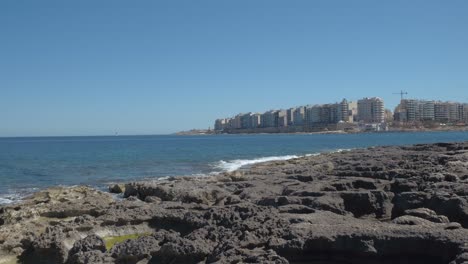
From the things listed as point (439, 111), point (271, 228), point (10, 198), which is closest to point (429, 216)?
point (271, 228)

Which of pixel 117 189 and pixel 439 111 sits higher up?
pixel 439 111

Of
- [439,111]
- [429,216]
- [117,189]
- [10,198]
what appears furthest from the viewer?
[439,111]

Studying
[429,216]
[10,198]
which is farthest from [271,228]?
[10,198]

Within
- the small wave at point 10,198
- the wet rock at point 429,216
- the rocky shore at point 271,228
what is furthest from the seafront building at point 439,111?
the wet rock at point 429,216

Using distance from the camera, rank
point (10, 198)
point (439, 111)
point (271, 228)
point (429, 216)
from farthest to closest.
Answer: point (439, 111), point (10, 198), point (429, 216), point (271, 228)

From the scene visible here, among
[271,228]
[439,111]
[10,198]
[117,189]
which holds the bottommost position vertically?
[10,198]

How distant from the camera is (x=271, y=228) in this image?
31.5 ft

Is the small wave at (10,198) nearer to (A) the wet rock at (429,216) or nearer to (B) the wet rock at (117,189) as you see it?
(B) the wet rock at (117,189)

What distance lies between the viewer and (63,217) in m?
15.2

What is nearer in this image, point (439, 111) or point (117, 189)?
point (117, 189)

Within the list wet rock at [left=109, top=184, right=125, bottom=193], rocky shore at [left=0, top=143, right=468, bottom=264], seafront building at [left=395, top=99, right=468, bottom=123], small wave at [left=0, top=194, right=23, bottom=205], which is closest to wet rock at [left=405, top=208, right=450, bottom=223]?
rocky shore at [left=0, top=143, right=468, bottom=264]

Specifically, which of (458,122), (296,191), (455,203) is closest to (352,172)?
(296,191)

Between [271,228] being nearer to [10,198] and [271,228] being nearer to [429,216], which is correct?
[429,216]

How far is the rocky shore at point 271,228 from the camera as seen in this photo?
8508 millimetres
